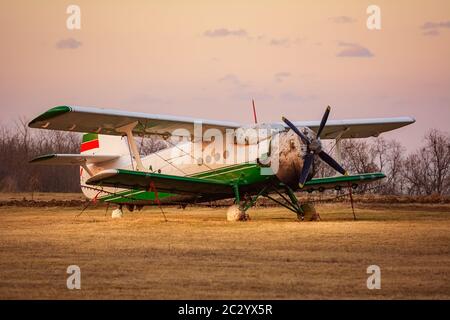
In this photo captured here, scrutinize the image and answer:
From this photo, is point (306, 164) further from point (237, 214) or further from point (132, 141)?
point (132, 141)

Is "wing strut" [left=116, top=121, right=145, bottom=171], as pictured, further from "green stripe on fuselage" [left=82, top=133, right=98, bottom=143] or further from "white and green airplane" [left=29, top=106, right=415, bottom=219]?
"green stripe on fuselage" [left=82, top=133, right=98, bottom=143]

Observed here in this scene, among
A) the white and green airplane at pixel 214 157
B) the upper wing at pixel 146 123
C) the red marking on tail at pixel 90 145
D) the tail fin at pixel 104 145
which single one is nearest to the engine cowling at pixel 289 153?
the white and green airplane at pixel 214 157

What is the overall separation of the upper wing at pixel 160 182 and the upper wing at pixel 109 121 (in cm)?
171

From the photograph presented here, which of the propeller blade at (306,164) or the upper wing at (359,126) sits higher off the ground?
the upper wing at (359,126)

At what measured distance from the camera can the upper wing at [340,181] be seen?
23.2 m

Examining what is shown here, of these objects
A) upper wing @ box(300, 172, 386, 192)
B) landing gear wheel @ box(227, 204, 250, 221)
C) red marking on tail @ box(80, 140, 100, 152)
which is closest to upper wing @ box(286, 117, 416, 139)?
upper wing @ box(300, 172, 386, 192)

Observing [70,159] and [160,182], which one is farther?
[70,159]

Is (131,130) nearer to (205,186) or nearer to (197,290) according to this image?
(205,186)

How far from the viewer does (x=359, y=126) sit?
24969mm

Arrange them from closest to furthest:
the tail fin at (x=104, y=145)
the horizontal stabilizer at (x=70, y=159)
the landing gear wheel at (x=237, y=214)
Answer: the landing gear wheel at (x=237, y=214), the horizontal stabilizer at (x=70, y=159), the tail fin at (x=104, y=145)

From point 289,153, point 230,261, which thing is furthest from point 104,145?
point 230,261

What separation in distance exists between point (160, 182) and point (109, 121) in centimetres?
227

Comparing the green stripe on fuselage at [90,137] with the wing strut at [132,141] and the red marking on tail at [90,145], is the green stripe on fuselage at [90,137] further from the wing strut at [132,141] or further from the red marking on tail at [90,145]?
the wing strut at [132,141]

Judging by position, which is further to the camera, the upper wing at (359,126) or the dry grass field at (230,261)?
the upper wing at (359,126)
